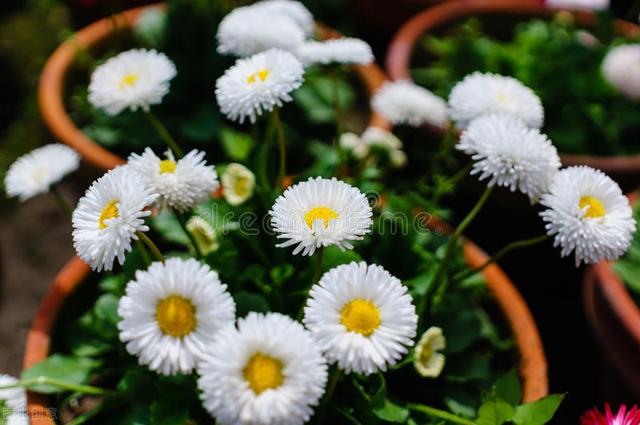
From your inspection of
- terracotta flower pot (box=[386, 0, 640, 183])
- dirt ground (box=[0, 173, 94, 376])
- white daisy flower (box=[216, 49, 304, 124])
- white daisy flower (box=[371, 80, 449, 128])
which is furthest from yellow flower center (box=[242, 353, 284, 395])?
terracotta flower pot (box=[386, 0, 640, 183])

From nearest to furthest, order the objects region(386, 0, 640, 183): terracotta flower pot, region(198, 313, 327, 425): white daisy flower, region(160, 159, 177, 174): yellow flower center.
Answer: region(198, 313, 327, 425): white daisy flower → region(160, 159, 177, 174): yellow flower center → region(386, 0, 640, 183): terracotta flower pot

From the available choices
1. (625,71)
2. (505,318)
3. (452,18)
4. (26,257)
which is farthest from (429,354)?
(452,18)

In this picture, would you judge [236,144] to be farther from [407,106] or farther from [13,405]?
[13,405]

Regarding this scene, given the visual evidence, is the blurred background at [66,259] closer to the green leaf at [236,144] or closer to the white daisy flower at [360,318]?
the green leaf at [236,144]

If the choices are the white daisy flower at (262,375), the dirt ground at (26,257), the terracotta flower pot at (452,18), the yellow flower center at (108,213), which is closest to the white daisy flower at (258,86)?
the yellow flower center at (108,213)

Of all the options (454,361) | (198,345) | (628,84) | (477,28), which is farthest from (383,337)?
(477,28)

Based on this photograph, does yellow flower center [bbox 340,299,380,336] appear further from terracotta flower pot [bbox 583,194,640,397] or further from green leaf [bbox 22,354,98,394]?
terracotta flower pot [bbox 583,194,640,397]
